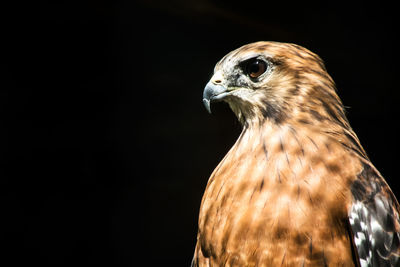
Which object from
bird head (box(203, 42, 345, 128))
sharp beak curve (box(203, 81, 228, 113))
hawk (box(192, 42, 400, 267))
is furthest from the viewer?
sharp beak curve (box(203, 81, 228, 113))

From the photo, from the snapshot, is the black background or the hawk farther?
the black background

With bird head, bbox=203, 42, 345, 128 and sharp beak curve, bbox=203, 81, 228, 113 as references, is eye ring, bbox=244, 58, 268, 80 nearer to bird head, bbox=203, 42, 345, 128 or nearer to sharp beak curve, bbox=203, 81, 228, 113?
bird head, bbox=203, 42, 345, 128

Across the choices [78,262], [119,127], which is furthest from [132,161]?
[78,262]

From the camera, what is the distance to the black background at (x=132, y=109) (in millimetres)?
2678

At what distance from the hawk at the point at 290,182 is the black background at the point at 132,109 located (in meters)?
1.09

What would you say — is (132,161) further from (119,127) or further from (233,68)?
(233,68)

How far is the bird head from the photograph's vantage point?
5.55ft

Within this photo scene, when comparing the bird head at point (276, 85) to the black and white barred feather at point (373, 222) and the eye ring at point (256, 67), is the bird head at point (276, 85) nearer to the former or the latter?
the eye ring at point (256, 67)

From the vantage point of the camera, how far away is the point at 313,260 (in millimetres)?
1383

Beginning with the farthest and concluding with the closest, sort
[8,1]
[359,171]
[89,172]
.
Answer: [89,172]
[8,1]
[359,171]

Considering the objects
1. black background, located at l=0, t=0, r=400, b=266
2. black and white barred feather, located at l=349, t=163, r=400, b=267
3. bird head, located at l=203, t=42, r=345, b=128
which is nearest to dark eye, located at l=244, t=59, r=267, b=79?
bird head, located at l=203, t=42, r=345, b=128

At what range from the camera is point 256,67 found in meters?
1.74

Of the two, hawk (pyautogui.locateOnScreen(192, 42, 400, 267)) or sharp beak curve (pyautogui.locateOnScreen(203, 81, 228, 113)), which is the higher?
sharp beak curve (pyautogui.locateOnScreen(203, 81, 228, 113))

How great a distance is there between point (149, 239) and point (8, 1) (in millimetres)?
1984
